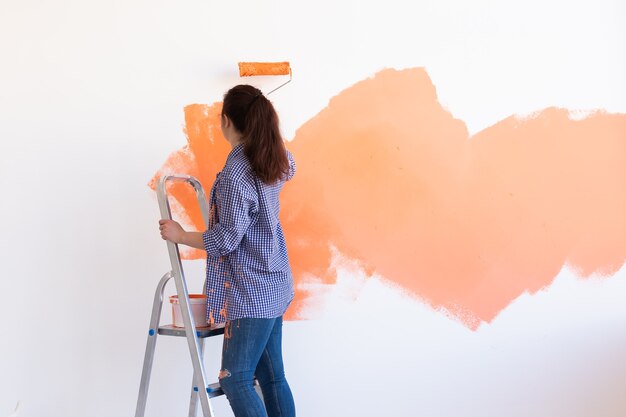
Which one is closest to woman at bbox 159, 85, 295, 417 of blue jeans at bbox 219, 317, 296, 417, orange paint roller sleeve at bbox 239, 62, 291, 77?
blue jeans at bbox 219, 317, 296, 417

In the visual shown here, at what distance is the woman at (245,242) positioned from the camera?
6.27ft

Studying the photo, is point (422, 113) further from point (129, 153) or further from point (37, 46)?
point (37, 46)

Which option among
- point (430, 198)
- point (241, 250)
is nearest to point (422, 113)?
point (430, 198)

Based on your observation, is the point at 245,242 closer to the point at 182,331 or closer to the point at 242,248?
the point at 242,248

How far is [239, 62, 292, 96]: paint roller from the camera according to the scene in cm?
240

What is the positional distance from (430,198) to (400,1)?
706mm

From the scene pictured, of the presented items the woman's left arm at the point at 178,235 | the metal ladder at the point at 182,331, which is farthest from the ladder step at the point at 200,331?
the woman's left arm at the point at 178,235

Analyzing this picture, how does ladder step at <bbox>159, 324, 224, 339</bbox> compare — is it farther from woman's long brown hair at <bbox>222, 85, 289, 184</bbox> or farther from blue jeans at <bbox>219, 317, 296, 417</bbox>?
woman's long brown hair at <bbox>222, 85, 289, 184</bbox>

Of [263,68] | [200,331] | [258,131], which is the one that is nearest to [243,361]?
[200,331]

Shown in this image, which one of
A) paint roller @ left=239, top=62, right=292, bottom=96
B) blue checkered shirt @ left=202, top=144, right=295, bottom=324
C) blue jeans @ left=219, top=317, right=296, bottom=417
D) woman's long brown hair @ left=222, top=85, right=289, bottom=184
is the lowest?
blue jeans @ left=219, top=317, right=296, bottom=417

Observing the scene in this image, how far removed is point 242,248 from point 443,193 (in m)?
0.89

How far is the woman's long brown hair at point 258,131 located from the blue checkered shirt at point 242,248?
0.10 ft

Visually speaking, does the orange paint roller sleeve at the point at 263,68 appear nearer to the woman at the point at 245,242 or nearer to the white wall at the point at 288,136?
the white wall at the point at 288,136

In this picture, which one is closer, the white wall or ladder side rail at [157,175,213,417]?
ladder side rail at [157,175,213,417]
